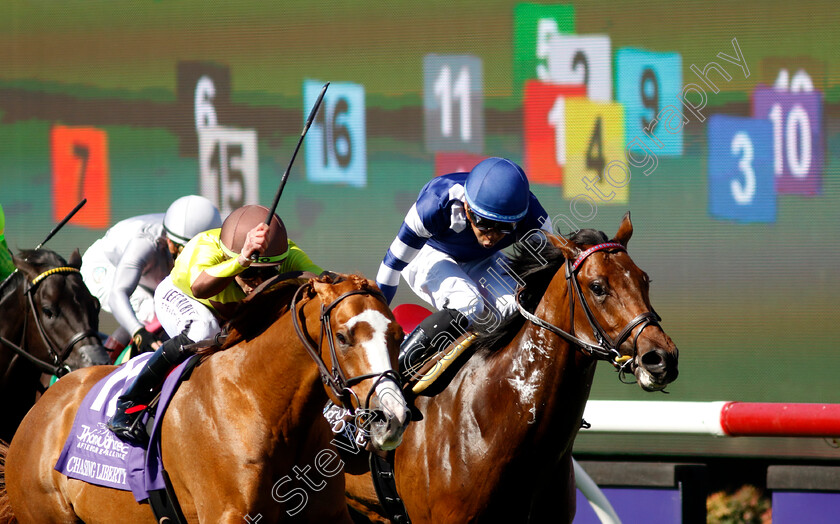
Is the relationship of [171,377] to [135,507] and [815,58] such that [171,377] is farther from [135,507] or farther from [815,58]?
[815,58]

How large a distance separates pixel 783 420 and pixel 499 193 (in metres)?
1.77

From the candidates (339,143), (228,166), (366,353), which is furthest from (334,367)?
(228,166)

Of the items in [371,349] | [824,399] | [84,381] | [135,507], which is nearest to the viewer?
[371,349]

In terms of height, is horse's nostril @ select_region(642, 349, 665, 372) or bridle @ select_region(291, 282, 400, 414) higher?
bridle @ select_region(291, 282, 400, 414)

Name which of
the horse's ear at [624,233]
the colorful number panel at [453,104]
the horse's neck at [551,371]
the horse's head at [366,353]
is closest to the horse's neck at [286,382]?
the horse's head at [366,353]

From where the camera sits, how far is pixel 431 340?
340 cm

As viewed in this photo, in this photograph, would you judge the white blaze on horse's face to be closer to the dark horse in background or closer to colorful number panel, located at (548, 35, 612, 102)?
the dark horse in background

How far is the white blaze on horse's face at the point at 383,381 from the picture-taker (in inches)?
87.3

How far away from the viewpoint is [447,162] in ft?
20.0

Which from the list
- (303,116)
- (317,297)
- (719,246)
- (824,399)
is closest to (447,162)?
(303,116)

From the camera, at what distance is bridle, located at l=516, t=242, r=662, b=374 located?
9.34ft

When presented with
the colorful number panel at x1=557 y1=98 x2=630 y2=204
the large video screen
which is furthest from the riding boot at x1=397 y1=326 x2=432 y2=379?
the colorful number panel at x1=557 y1=98 x2=630 y2=204

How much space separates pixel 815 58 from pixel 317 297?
13.5ft

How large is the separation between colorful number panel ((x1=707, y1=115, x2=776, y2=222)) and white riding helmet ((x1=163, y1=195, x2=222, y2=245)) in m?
2.98
